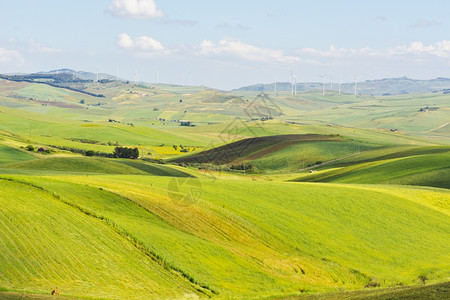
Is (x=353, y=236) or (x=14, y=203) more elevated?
(x=14, y=203)

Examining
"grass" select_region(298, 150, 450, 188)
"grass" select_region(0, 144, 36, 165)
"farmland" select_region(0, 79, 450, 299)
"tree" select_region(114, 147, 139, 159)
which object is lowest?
"tree" select_region(114, 147, 139, 159)

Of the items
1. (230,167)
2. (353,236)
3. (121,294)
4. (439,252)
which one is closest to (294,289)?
(121,294)

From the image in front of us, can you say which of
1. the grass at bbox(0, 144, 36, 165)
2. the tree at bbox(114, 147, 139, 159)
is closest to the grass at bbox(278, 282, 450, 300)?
the grass at bbox(0, 144, 36, 165)

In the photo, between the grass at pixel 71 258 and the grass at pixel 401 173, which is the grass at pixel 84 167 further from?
the grass at pixel 71 258

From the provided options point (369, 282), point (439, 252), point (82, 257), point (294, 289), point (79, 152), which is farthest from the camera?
point (79, 152)

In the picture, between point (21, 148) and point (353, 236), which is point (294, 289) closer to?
point (353, 236)

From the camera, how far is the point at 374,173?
305 ft

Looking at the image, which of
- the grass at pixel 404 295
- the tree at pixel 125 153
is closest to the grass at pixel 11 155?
the tree at pixel 125 153

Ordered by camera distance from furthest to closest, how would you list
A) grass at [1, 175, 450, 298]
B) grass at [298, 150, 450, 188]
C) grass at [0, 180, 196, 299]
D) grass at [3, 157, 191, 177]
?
grass at [298, 150, 450, 188] → grass at [3, 157, 191, 177] → grass at [1, 175, 450, 298] → grass at [0, 180, 196, 299]

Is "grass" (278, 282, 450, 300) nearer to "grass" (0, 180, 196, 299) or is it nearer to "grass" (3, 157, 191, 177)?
"grass" (0, 180, 196, 299)

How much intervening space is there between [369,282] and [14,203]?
2409 cm

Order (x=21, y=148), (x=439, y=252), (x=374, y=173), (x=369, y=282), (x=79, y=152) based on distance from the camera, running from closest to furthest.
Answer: (x=369, y=282), (x=439, y=252), (x=374, y=173), (x=21, y=148), (x=79, y=152)

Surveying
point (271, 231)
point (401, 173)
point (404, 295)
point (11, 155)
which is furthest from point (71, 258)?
point (11, 155)

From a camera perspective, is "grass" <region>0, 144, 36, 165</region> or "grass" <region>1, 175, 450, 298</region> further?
"grass" <region>0, 144, 36, 165</region>
